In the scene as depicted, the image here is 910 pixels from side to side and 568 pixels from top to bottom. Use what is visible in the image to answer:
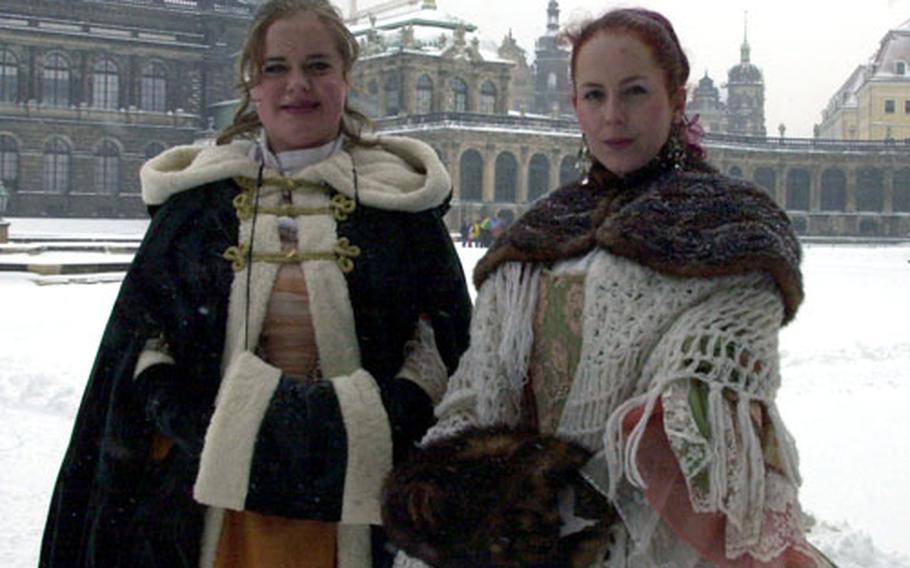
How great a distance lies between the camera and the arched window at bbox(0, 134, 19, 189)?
2042 inches

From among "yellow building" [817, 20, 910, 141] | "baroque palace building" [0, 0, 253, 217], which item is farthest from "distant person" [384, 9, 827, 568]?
"yellow building" [817, 20, 910, 141]

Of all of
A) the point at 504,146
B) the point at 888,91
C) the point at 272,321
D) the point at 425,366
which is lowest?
the point at 425,366

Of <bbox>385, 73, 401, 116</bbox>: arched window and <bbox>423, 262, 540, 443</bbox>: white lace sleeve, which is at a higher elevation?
<bbox>385, 73, 401, 116</bbox>: arched window

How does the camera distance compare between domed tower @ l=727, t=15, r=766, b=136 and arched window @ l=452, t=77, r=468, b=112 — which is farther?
domed tower @ l=727, t=15, r=766, b=136

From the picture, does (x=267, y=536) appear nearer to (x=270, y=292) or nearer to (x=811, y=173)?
(x=270, y=292)

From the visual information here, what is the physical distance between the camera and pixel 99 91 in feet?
182

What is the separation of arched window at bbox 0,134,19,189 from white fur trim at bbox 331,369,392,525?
Result: 53.1 m

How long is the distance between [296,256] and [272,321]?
0.58 feet

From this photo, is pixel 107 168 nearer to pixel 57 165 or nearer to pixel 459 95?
pixel 57 165

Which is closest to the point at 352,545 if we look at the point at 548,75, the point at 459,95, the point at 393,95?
the point at 393,95

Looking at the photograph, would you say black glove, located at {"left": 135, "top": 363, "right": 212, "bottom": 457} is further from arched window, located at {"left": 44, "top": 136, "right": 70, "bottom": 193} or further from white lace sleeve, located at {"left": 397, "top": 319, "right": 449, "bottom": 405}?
arched window, located at {"left": 44, "top": 136, "right": 70, "bottom": 193}

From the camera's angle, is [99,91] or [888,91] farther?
[888,91]

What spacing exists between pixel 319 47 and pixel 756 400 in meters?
1.43

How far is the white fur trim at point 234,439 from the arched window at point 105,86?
183 feet
